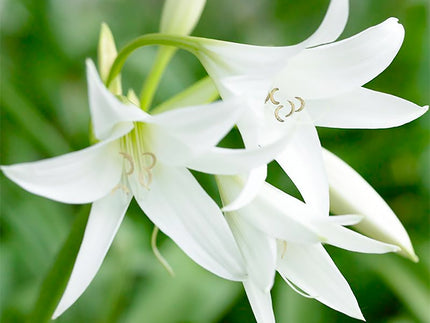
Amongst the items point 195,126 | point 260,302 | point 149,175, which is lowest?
point 260,302

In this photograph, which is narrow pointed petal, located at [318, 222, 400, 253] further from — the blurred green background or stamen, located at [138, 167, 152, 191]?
the blurred green background

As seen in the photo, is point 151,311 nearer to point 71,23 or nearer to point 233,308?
point 233,308

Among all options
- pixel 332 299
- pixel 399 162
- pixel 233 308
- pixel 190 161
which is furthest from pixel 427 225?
pixel 190 161

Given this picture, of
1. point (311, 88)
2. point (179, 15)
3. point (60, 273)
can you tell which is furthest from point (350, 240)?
point (179, 15)

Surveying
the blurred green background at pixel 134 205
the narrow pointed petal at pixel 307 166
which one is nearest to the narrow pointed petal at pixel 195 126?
the narrow pointed petal at pixel 307 166

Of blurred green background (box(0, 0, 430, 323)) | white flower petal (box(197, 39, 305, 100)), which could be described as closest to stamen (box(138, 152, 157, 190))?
white flower petal (box(197, 39, 305, 100))

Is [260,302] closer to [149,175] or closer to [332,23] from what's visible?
[149,175]
